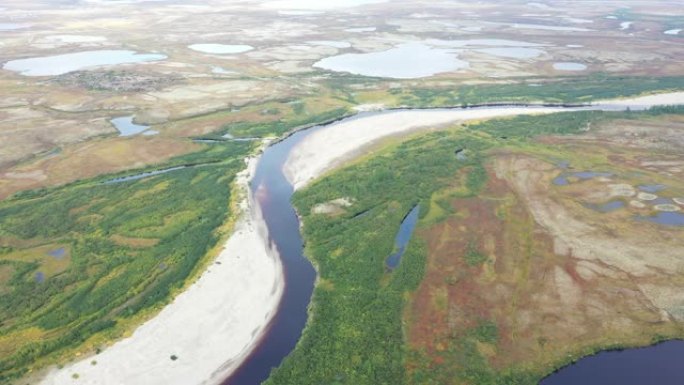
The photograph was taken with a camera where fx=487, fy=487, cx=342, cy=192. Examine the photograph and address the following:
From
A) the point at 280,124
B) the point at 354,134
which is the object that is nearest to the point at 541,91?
the point at 354,134

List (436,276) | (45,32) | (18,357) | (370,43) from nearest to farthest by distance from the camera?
(18,357) < (436,276) < (370,43) < (45,32)

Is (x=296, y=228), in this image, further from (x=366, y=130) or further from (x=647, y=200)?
(x=647, y=200)

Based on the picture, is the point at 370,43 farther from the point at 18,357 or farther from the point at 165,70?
the point at 18,357

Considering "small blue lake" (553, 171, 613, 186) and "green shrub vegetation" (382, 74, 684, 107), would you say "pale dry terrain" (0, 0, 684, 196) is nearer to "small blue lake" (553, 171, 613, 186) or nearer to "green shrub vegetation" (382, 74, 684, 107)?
"green shrub vegetation" (382, 74, 684, 107)

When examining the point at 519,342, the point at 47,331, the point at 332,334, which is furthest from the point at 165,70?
the point at 519,342

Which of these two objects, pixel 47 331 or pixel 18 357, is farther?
pixel 47 331
